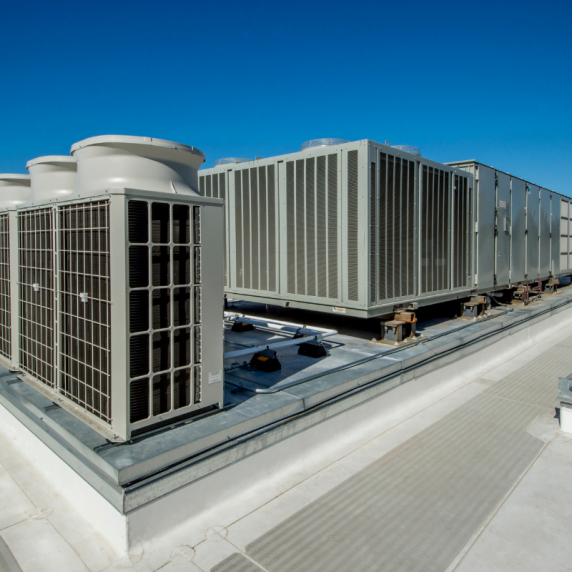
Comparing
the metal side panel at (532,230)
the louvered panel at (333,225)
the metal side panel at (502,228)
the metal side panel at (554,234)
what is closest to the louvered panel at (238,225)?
the louvered panel at (333,225)

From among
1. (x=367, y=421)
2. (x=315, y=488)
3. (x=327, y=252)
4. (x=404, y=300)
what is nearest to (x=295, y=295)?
(x=327, y=252)

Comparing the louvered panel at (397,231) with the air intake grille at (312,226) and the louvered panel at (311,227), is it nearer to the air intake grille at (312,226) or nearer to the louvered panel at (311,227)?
the air intake grille at (312,226)

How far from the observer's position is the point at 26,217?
3998 mm

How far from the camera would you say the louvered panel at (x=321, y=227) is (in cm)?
589

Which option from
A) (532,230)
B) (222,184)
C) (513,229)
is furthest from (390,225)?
(532,230)

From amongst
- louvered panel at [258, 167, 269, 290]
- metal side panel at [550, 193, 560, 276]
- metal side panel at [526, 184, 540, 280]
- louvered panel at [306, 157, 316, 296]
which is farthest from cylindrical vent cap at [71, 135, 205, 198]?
metal side panel at [550, 193, 560, 276]

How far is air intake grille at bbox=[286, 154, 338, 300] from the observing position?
582 cm

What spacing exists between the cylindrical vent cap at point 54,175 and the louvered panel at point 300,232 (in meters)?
3.17

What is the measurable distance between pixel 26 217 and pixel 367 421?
3.92m

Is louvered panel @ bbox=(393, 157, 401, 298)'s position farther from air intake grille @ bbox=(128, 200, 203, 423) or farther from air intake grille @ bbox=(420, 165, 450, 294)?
air intake grille @ bbox=(128, 200, 203, 423)

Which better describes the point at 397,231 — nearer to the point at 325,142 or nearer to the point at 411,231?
the point at 411,231

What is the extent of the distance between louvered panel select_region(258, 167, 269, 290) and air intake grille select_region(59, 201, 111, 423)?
3.77 m

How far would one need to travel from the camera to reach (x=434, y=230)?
6895 mm

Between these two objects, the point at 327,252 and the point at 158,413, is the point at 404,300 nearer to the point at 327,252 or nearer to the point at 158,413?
the point at 327,252
